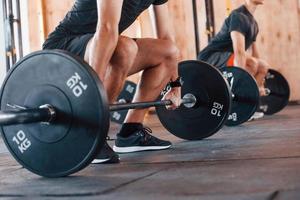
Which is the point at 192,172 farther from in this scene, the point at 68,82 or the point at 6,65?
the point at 6,65

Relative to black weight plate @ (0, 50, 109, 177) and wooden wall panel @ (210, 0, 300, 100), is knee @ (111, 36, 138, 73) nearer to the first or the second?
black weight plate @ (0, 50, 109, 177)

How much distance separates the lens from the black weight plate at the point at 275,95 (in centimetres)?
400

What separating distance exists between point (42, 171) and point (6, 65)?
3.77m

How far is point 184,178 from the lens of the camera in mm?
1225

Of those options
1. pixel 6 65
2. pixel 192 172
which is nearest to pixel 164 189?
pixel 192 172

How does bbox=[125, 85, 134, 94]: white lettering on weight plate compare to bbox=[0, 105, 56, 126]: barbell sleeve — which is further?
bbox=[125, 85, 134, 94]: white lettering on weight plate

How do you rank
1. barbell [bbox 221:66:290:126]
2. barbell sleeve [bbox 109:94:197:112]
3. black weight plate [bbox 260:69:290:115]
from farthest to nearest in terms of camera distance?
1. black weight plate [bbox 260:69:290:115]
2. barbell [bbox 221:66:290:126]
3. barbell sleeve [bbox 109:94:197:112]

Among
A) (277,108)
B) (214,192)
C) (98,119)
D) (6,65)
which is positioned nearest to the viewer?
(214,192)

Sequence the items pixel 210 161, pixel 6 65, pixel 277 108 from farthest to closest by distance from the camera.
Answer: pixel 6 65, pixel 277 108, pixel 210 161

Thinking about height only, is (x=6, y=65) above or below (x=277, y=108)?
above

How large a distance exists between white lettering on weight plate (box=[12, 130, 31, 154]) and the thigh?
72 centimetres

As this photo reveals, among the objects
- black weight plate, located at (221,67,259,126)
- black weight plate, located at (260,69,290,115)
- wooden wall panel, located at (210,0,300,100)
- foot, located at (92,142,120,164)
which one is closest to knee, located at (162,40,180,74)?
foot, located at (92,142,120,164)

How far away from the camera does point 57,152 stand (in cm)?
132

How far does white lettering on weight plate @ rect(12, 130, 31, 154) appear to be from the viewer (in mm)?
1362
